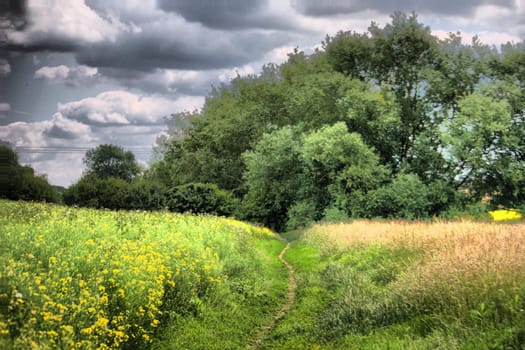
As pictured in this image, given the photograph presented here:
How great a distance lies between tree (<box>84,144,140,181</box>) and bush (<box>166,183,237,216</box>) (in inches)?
2136

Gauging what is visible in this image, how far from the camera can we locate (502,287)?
7.67m

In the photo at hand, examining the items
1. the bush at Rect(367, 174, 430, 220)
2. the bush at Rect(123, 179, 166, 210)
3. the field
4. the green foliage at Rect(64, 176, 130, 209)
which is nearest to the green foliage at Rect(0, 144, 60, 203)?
the green foliage at Rect(64, 176, 130, 209)

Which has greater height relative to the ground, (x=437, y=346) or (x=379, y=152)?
(x=379, y=152)

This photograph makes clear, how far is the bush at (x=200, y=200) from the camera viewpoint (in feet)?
150

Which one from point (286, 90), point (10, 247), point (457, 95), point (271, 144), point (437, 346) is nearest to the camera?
point (437, 346)

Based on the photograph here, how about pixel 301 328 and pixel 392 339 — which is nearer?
pixel 392 339

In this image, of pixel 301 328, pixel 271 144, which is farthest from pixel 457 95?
pixel 301 328

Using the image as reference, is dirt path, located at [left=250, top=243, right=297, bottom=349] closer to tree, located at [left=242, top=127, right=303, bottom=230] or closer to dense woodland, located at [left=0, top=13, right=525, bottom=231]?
dense woodland, located at [left=0, top=13, right=525, bottom=231]

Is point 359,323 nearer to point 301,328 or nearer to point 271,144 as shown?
point 301,328

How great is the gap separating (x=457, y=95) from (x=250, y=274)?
102 feet

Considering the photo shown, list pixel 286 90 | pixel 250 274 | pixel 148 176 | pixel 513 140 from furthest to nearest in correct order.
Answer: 1. pixel 148 176
2. pixel 286 90
3. pixel 513 140
4. pixel 250 274

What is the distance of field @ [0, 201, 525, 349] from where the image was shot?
6.84 m

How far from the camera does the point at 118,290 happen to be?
8289 mm

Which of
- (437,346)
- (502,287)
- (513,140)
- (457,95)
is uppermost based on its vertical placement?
(457,95)
